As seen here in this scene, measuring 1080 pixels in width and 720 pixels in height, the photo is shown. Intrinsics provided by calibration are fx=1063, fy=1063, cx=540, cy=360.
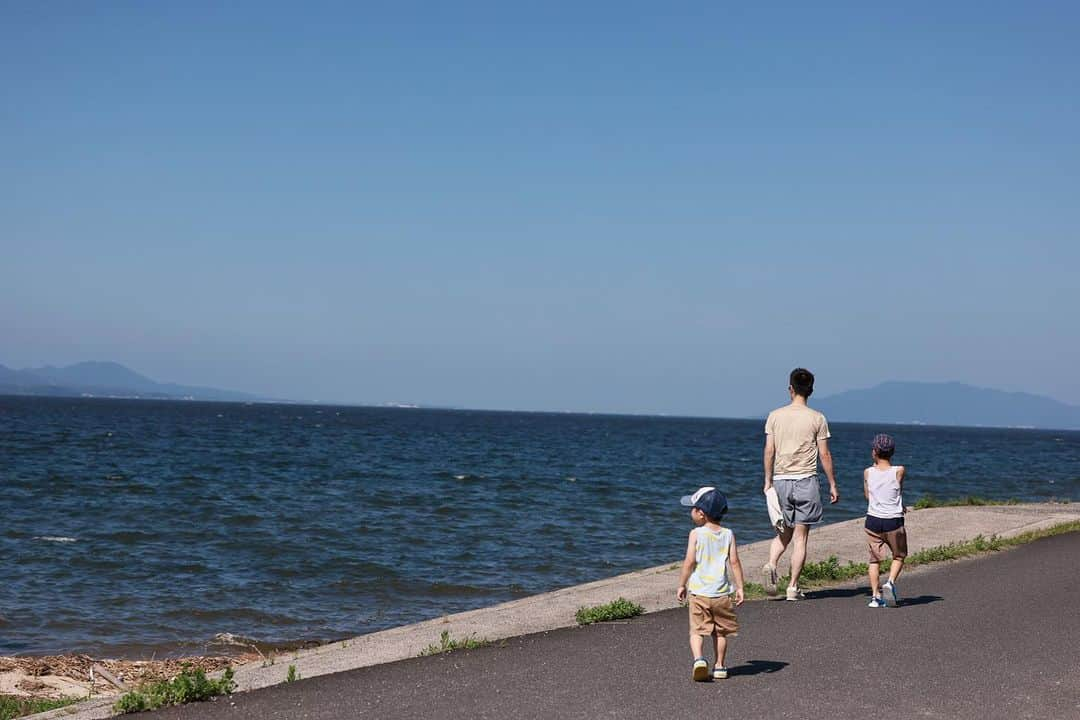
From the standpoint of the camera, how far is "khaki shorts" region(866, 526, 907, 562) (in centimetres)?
993

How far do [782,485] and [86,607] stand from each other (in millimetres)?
9303

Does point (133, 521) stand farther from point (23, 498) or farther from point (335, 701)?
point (335, 701)

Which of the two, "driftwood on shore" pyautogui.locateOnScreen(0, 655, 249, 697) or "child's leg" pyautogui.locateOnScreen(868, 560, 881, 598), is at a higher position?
"child's leg" pyautogui.locateOnScreen(868, 560, 881, 598)

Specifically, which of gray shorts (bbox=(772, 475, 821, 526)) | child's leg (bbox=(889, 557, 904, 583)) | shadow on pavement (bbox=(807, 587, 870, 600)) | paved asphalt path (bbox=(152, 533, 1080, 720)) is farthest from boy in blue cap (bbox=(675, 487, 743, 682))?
shadow on pavement (bbox=(807, 587, 870, 600))

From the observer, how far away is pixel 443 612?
14000mm

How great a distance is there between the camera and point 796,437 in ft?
32.2

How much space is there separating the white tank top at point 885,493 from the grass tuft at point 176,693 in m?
6.06

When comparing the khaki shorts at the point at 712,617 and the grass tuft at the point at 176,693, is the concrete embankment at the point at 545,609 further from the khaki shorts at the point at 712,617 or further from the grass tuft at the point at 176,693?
the khaki shorts at the point at 712,617

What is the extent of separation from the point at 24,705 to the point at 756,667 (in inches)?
216

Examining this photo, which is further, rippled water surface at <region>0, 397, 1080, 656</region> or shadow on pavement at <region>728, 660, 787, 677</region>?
rippled water surface at <region>0, 397, 1080, 656</region>

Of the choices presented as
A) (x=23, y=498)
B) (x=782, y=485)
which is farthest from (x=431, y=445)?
(x=782, y=485)

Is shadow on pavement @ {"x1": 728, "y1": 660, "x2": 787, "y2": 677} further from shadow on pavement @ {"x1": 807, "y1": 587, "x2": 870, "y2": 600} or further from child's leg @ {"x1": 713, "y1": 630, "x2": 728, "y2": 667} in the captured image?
shadow on pavement @ {"x1": 807, "y1": 587, "x2": 870, "y2": 600}

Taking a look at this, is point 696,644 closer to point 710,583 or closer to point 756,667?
point 710,583

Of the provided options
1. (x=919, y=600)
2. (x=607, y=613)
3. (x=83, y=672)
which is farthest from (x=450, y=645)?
(x=919, y=600)
